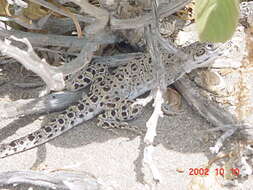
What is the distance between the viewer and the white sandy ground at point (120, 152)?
2.56 m

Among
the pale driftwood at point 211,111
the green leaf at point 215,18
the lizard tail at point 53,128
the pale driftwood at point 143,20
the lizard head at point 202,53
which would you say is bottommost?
the lizard tail at point 53,128

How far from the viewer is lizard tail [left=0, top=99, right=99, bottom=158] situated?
2693 millimetres

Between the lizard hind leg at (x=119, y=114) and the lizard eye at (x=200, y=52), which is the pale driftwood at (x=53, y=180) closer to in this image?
the lizard hind leg at (x=119, y=114)

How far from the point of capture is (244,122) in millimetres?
2746

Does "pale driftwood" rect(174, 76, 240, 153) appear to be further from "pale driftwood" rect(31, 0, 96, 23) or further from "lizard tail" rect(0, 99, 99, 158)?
"pale driftwood" rect(31, 0, 96, 23)

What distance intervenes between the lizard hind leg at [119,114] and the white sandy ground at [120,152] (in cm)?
5

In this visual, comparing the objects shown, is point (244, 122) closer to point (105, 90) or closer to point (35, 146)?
point (105, 90)

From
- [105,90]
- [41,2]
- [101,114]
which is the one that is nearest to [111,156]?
[101,114]

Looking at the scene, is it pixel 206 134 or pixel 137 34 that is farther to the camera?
pixel 137 34

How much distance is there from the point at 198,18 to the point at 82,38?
177 cm

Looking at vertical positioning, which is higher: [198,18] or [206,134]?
[198,18]

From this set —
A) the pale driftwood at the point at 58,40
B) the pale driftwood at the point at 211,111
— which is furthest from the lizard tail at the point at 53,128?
the pale driftwood at the point at 211,111
